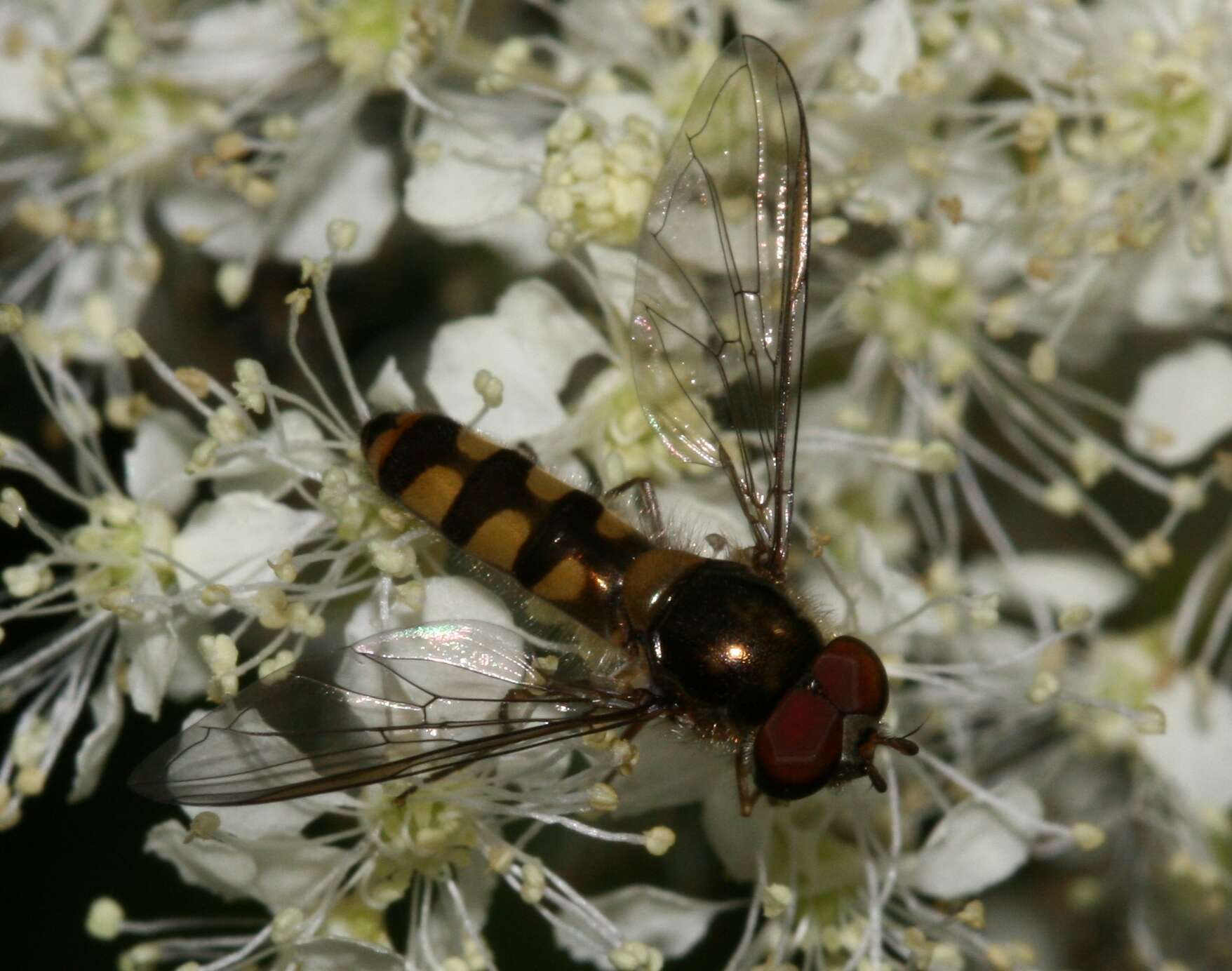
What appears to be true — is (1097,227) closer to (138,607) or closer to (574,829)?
(574,829)

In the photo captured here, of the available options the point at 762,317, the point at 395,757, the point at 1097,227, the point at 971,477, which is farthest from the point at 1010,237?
the point at 395,757

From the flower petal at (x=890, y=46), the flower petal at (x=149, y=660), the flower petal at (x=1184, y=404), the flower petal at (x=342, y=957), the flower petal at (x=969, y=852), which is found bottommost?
the flower petal at (x=969, y=852)

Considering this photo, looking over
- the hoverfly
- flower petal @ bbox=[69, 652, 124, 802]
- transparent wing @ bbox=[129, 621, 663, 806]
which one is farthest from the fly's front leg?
flower petal @ bbox=[69, 652, 124, 802]

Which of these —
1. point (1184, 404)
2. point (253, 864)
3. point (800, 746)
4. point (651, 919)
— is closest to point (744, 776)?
point (800, 746)

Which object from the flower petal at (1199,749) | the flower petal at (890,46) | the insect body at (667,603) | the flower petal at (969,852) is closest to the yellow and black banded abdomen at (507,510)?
the insect body at (667,603)

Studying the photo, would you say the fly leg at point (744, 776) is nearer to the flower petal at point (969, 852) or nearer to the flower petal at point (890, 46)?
the flower petal at point (969, 852)

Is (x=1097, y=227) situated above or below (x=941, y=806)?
above

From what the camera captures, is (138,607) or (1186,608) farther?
(1186,608)
